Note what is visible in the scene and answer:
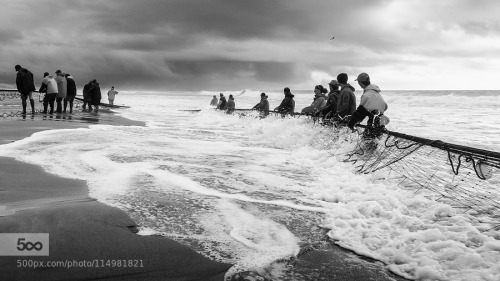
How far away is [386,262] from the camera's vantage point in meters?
3.00

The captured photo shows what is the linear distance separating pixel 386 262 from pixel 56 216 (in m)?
3.00

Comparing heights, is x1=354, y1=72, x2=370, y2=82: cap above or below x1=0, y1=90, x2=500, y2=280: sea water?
above

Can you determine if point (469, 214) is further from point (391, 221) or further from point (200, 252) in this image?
point (200, 252)

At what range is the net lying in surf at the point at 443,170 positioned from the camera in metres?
4.04

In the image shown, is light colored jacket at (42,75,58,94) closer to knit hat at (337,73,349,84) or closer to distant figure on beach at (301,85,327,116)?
distant figure on beach at (301,85,327,116)

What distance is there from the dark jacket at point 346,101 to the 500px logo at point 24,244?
7728 millimetres

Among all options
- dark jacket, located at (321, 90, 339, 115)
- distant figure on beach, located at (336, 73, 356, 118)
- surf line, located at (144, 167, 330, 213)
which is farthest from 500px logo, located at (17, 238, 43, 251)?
dark jacket, located at (321, 90, 339, 115)

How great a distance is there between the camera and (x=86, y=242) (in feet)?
10.1

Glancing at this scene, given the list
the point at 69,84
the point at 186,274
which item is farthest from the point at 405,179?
the point at 69,84

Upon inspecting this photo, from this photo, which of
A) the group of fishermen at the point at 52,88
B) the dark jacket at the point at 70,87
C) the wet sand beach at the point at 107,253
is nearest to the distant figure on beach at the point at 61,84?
the group of fishermen at the point at 52,88

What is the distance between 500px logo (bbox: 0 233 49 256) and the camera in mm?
2846

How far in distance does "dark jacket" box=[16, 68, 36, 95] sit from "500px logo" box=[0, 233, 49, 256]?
47.0 feet

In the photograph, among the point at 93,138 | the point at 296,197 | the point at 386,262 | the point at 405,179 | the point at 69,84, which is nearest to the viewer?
the point at 386,262

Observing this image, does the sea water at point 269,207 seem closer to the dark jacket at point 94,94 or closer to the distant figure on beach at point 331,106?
the distant figure on beach at point 331,106
